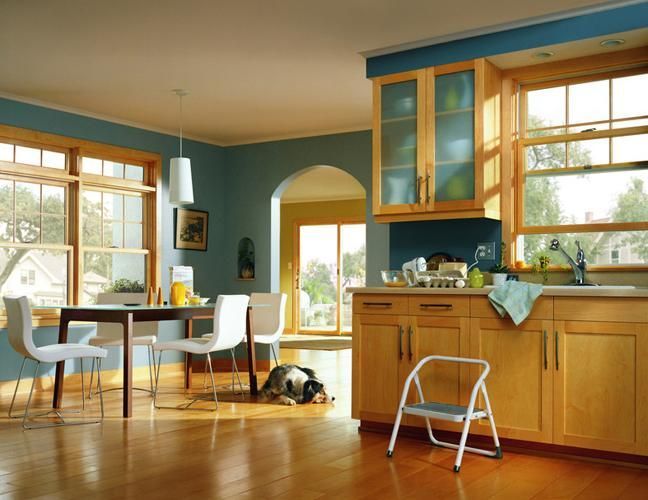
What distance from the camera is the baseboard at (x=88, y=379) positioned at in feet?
21.0

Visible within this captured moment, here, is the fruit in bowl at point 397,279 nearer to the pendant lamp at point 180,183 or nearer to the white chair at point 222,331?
the white chair at point 222,331

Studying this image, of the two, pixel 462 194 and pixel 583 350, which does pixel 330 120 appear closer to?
pixel 462 194

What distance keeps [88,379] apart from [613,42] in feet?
17.2

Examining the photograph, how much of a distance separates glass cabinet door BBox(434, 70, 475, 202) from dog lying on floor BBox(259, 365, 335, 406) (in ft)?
6.14

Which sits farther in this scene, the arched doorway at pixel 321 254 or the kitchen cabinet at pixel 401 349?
the arched doorway at pixel 321 254

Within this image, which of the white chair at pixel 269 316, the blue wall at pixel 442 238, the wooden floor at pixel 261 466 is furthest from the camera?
the white chair at pixel 269 316

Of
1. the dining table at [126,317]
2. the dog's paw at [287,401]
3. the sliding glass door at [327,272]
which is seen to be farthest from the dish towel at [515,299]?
the sliding glass door at [327,272]

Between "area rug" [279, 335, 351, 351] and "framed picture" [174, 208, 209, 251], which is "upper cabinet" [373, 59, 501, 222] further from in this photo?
"area rug" [279, 335, 351, 351]

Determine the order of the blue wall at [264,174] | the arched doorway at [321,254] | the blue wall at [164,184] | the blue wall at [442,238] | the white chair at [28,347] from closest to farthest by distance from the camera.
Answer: the white chair at [28,347] → the blue wall at [442,238] → the blue wall at [164,184] → the blue wall at [264,174] → the arched doorway at [321,254]

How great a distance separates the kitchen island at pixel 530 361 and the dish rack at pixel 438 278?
197 mm

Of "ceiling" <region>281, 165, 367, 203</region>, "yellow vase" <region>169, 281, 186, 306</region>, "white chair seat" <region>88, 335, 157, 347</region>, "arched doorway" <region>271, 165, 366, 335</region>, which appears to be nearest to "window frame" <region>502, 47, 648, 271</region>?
"yellow vase" <region>169, 281, 186, 306</region>

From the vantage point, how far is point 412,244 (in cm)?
543

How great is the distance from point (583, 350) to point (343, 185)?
8602 mm

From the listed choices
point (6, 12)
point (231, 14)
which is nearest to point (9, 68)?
point (6, 12)
